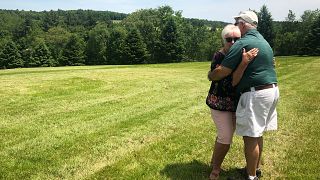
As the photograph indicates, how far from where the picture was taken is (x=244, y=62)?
5.18 metres

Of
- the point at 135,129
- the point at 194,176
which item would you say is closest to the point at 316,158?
the point at 194,176

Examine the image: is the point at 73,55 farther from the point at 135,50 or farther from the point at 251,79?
the point at 251,79

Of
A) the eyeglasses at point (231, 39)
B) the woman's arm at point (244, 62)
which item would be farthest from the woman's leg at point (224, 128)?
the eyeglasses at point (231, 39)

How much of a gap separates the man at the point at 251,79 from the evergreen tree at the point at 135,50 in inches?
2285

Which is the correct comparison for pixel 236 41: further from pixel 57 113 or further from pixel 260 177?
pixel 57 113

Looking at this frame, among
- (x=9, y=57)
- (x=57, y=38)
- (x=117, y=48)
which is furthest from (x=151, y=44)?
(x=57, y=38)

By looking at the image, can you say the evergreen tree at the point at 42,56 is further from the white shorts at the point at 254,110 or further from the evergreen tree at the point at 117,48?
the white shorts at the point at 254,110

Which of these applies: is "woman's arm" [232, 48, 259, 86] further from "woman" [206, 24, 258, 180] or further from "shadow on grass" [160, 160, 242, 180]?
"shadow on grass" [160, 160, 242, 180]

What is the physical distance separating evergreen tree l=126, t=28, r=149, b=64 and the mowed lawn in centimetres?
4902

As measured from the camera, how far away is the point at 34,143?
789cm

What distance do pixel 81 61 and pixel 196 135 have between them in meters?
68.8

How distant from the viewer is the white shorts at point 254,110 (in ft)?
17.4

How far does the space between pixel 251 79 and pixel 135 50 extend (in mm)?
58623

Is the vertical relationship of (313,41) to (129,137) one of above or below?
above
